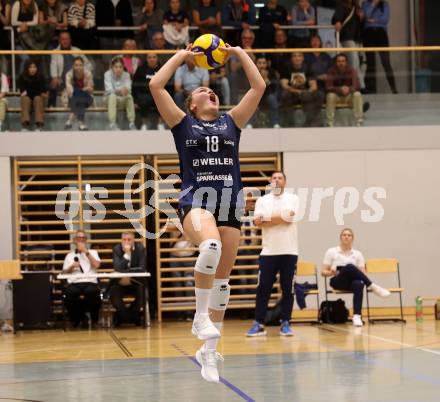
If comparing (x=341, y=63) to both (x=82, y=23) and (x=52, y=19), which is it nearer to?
(x=82, y=23)

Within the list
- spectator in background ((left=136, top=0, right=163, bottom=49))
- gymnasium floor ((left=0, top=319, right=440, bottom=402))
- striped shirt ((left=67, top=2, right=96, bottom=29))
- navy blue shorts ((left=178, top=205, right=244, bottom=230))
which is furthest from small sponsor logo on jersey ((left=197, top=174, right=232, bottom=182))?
striped shirt ((left=67, top=2, right=96, bottom=29))

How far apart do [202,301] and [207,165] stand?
100 centimetres

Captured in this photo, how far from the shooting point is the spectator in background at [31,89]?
15023 millimetres

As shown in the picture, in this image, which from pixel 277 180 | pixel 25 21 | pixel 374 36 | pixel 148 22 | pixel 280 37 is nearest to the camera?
pixel 277 180

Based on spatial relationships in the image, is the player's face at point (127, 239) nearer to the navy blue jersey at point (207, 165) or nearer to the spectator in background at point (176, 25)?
the spectator in background at point (176, 25)

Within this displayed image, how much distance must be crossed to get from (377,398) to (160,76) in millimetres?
2781

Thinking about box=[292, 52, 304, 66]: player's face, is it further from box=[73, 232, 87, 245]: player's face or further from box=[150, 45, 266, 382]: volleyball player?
box=[150, 45, 266, 382]: volleyball player

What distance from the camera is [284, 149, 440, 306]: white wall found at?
52.4 feet

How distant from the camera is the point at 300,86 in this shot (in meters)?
15.4

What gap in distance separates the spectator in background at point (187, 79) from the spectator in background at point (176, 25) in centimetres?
113

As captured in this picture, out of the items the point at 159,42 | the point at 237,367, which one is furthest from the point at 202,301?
the point at 159,42

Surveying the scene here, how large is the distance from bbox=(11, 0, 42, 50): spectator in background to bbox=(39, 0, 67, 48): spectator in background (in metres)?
0.17

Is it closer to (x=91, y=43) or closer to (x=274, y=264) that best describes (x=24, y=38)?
(x=91, y=43)

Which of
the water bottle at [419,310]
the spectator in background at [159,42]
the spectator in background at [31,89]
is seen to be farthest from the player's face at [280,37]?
the water bottle at [419,310]
